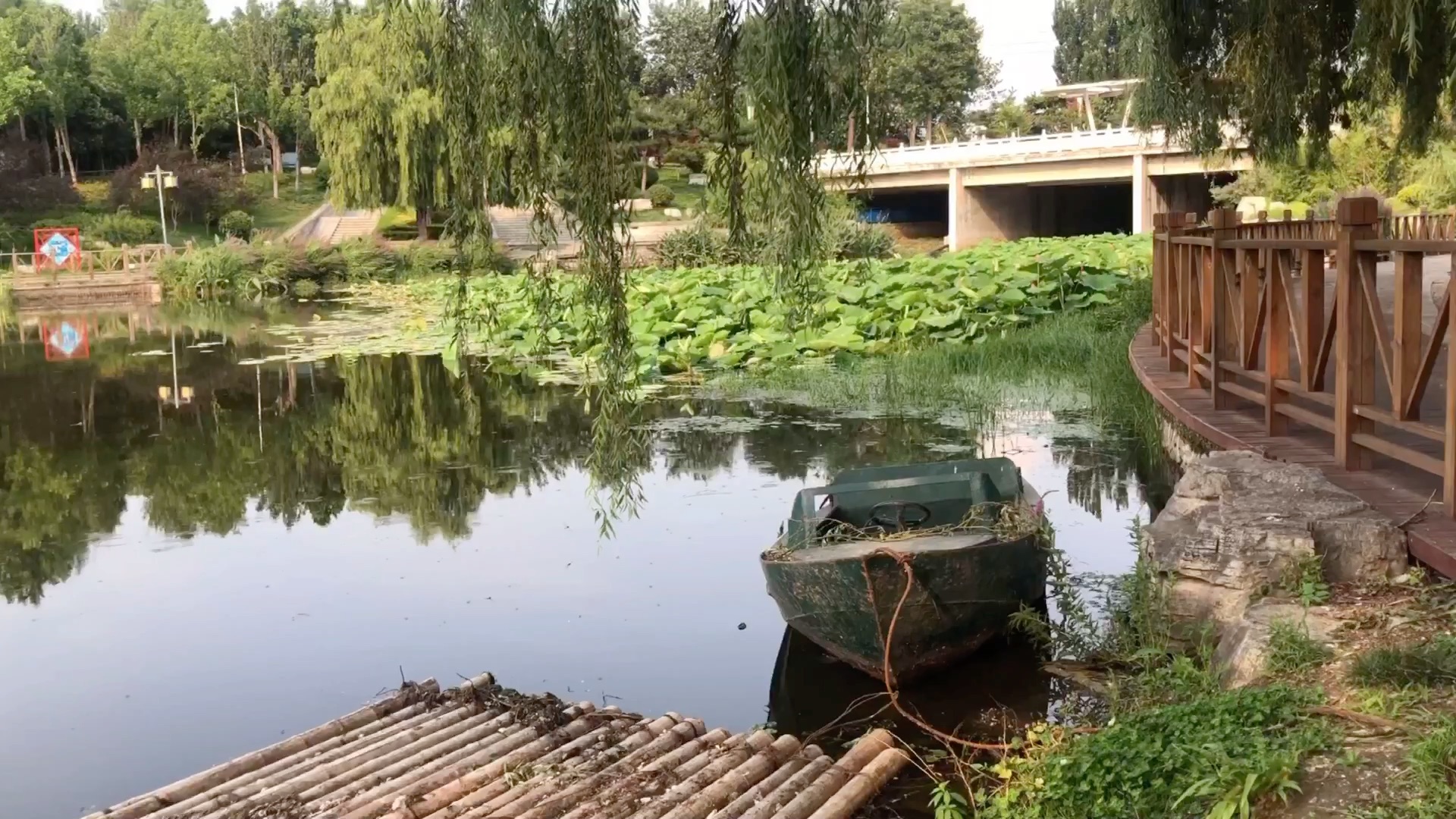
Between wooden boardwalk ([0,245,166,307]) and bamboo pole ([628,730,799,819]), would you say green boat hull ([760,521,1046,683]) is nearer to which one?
bamboo pole ([628,730,799,819])

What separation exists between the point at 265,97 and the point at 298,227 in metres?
9.68

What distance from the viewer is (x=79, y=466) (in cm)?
1258

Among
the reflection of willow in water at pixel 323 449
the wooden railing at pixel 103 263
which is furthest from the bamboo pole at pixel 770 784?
the wooden railing at pixel 103 263

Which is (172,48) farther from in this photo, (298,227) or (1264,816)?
(1264,816)

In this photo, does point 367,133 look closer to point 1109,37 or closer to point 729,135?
point 1109,37

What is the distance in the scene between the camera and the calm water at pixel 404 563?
6402 mm

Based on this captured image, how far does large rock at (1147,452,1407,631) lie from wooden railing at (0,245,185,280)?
35457 mm

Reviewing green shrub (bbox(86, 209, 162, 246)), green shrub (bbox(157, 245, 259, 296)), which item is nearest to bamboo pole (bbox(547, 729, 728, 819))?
green shrub (bbox(157, 245, 259, 296))

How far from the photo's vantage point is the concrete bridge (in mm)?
35250

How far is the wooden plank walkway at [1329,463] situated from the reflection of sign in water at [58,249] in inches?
1348

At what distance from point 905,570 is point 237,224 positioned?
44004 mm

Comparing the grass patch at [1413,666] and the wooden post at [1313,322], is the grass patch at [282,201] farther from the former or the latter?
the grass patch at [1413,666]

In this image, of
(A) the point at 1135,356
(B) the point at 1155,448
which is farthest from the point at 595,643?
(A) the point at 1135,356

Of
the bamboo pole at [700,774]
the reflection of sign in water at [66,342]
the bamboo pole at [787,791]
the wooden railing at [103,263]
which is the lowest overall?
the bamboo pole at [787,791]
